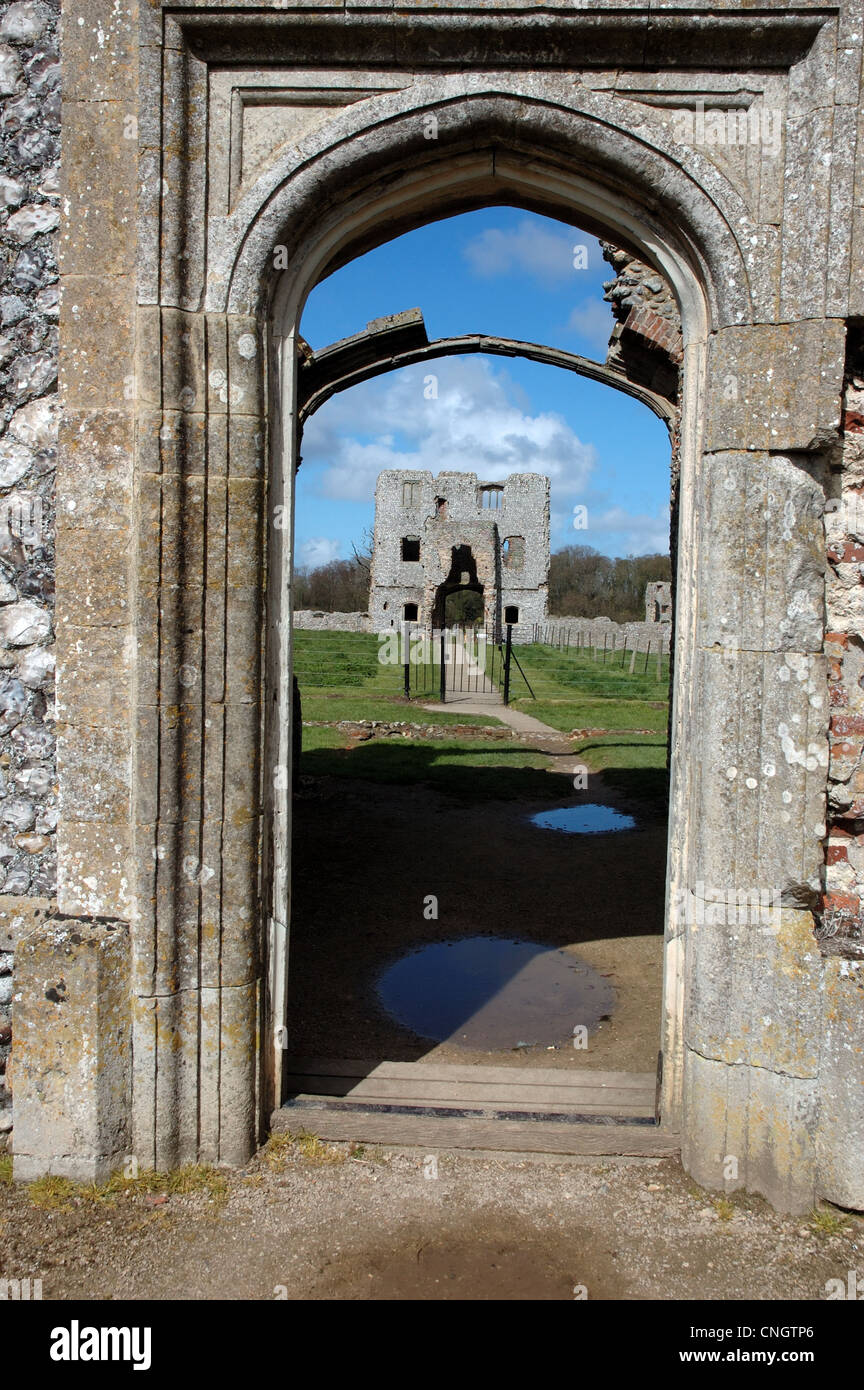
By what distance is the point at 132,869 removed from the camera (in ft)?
10.9

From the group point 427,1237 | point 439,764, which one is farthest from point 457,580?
point 427,1237

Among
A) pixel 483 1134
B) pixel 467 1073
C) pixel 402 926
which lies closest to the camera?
pixel 483 1134

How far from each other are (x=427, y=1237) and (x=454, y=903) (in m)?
3.94

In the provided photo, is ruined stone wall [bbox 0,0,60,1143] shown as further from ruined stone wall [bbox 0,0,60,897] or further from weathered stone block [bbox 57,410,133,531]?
weathered stone block [bbox 57,410,133,531]

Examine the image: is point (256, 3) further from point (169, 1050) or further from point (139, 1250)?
point (139, 1250)

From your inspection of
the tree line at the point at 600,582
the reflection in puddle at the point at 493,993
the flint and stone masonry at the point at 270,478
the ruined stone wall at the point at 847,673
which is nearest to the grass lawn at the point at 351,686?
the reflection in puddle at the point at 493,993

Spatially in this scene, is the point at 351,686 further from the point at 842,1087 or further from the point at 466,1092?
the point at 842,1087

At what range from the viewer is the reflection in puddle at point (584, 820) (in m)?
9.38

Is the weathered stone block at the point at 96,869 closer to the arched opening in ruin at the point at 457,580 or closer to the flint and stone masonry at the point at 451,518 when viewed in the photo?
the arched opening in ruin at the point at 457,580

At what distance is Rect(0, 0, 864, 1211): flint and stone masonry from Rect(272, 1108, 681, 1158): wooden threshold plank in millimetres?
187

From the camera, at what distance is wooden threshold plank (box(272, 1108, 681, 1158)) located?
136 inches

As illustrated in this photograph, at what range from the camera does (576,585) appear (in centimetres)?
5403

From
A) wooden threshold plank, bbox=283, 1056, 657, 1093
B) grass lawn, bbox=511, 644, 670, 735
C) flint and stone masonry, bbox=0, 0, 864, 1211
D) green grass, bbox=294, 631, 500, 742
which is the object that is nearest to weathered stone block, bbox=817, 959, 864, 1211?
flint and stone masonry, bbox=0, 0, 864, 1211

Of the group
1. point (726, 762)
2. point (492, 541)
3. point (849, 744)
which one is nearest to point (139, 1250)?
point (726, 762)
